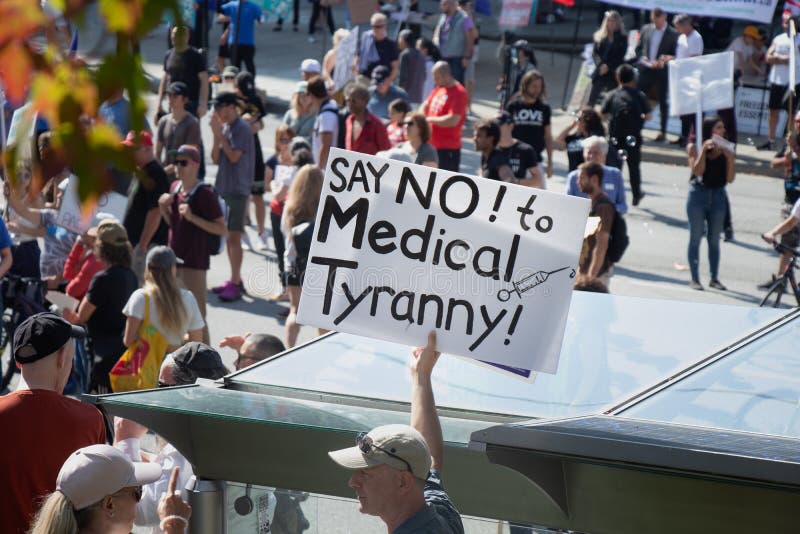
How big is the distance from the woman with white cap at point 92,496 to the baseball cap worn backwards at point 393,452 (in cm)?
76

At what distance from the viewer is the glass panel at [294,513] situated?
3.88m

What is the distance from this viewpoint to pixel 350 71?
56.9 feet

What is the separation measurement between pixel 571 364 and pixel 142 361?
10.7ft

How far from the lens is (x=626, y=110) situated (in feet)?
47.6

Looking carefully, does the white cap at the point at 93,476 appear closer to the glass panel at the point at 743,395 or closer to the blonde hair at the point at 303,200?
the glass panel at the point at 743,395

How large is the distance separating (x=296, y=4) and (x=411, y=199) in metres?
25.5

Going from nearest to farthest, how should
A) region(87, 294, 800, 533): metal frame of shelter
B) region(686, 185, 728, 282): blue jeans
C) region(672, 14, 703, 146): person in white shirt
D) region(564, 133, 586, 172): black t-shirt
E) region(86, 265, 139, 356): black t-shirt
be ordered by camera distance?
1. region(87, 294, 800, 533): metal frame of shelter
2. region(86, 265, 139, 356): black t-shirt
3. region(686, 185, 728, 282): blue jeans
4. region(564, 133, 586, 172): black t-shirt
5. region(672, 14, 703, 146): person in white shirt

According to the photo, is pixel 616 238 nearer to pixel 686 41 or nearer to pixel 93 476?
pixel 93 476

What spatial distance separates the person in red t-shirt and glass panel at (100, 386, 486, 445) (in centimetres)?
538

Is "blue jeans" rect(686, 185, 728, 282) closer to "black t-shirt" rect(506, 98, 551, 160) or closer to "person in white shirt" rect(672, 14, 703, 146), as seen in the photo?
"black t-shirt" rect(506, 98, 551, 160)

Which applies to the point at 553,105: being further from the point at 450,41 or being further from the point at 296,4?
the point at 296,4

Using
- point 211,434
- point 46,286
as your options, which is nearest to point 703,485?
point 211,434

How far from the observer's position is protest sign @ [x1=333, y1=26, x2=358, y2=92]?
55.6 ft

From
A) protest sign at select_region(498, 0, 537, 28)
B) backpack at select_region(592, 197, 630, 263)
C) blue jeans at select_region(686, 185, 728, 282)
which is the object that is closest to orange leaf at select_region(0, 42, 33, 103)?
backpack at select_region(592, 197, 630, 263)
